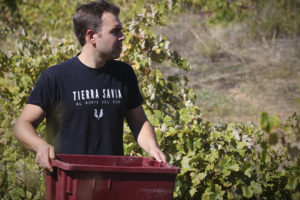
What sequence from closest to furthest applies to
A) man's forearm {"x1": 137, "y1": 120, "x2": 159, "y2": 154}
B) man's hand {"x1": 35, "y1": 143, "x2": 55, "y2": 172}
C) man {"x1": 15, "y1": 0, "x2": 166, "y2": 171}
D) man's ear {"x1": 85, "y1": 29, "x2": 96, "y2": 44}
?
man's hand {"x1": 35, "y1": 143, "x2": 55, "y2": 172}
man {"x1": 15, "y1": 0, "x2": 166, "y2": 171}
man's forearm {"x1": 137, "y1": 120, "x2": 159, "y2": 154}
man's ear {"x1": 85, "y1": 29, "x2": 96, "y2": 44}

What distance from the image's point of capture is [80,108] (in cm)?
272

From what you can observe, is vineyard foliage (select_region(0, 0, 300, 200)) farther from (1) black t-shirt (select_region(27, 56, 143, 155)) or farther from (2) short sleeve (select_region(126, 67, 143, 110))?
(1) black t-shirt (select_region(27, 56, 143, 155))

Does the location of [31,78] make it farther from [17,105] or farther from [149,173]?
[149,173]

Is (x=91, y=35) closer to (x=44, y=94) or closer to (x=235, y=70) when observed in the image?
(x=44, y=94)

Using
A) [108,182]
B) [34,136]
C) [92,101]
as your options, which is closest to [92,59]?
[92,101]

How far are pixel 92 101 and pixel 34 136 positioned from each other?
1.39 feet

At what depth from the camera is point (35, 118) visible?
8.52ft

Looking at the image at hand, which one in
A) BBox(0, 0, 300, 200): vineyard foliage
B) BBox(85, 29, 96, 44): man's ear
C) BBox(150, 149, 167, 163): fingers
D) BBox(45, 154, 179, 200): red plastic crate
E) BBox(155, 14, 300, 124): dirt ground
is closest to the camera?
BBox(45, 154, 179, 200): red plastic crate

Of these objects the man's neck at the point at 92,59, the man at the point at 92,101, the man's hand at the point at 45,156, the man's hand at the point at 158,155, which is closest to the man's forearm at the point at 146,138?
the man at the point at 92,101

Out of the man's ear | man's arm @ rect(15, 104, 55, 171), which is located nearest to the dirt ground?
the man's ear

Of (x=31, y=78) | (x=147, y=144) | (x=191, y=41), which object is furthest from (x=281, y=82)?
(x=147, y=144)

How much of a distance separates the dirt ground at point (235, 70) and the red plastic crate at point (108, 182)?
4011mm

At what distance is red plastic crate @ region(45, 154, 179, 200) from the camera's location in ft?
6.90

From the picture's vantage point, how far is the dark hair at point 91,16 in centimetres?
297
